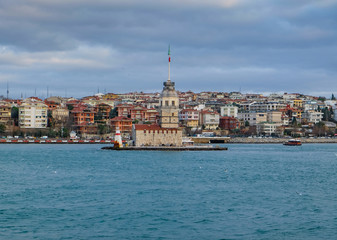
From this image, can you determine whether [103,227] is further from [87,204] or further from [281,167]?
[281,167]

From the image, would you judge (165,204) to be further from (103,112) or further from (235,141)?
(103,112)

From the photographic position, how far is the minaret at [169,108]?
5438cm

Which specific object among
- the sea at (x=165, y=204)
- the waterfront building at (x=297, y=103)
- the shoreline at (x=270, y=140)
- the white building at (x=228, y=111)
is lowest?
the sea at (x=165, y=204)

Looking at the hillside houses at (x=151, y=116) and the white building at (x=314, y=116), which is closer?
the hillside houses at (x=151, y=116)

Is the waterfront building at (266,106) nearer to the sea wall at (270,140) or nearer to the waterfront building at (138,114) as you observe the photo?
the sea wall at (270,140)

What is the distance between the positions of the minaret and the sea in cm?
2300

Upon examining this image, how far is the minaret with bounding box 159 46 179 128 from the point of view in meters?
54.4

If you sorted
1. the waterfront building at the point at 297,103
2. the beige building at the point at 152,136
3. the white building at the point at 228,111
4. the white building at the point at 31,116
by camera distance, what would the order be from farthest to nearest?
the waterfront building at the point at 297,103, the white building at the point at 228,111, the white building at the point at 31,116, the beige building at the point at 152,136

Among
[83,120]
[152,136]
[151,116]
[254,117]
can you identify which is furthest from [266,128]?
[152,136]

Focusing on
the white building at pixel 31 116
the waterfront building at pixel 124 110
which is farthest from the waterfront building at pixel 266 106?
the white building at pixel 31 116

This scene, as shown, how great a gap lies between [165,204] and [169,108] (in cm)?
3517

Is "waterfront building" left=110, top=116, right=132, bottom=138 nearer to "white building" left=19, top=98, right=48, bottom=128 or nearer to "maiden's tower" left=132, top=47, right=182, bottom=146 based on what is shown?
"white building" left=19, top=98, right=48, bottom=128

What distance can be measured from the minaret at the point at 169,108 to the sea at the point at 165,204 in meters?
23.0

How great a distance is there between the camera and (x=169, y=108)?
5459cm
